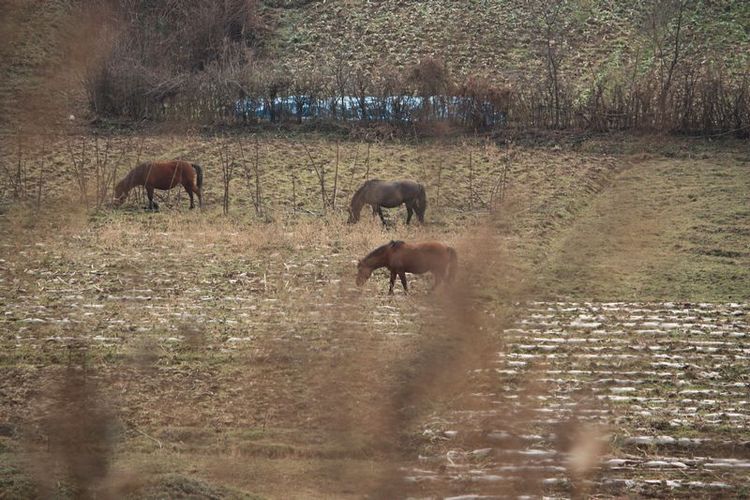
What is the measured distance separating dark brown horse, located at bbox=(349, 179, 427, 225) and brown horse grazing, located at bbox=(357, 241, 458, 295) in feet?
19.0

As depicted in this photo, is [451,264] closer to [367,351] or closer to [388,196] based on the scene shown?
[367,351]

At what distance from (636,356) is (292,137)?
61.1ft

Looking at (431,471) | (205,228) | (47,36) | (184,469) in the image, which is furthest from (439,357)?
(205,228)

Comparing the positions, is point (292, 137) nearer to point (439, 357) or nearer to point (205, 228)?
point (205, 228)

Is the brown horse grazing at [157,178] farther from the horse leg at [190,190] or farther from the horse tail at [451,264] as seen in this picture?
the horse tail at [451,264]

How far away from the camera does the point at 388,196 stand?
69.0 feet

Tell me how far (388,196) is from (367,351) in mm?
9020

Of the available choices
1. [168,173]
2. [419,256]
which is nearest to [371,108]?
[168,173]

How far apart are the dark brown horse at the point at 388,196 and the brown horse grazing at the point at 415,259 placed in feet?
19.0

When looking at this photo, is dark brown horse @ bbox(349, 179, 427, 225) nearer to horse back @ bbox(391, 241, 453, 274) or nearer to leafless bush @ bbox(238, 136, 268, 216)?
leafless bush @ bbox(238, 136, 268, 216)

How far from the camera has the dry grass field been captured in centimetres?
924

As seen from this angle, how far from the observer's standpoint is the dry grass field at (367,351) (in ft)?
30.3

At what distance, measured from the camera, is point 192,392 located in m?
11.0

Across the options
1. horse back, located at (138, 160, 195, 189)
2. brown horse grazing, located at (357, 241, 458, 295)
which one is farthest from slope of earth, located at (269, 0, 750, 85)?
brown horse grazing, located at (357, 241, 458, 295)
